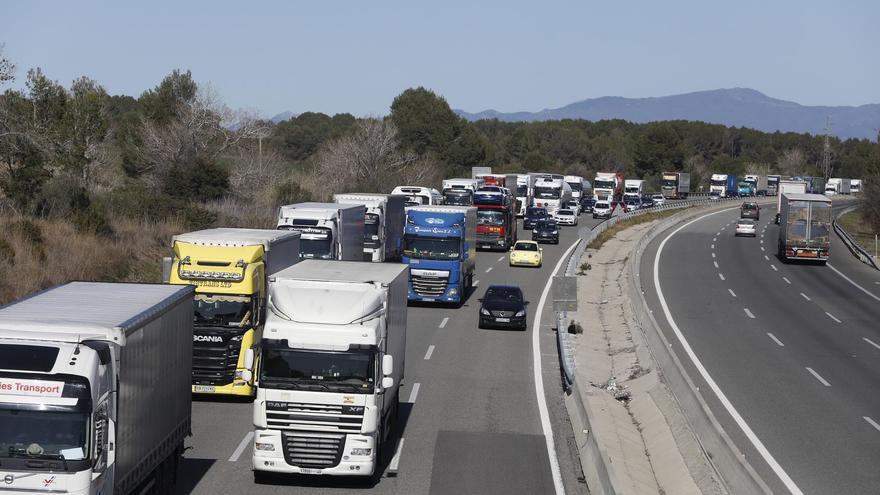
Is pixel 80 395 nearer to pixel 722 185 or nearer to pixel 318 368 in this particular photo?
pixel 318 368

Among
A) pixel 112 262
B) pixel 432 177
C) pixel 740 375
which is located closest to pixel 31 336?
pixel 740 375

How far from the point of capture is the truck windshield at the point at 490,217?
6302cm

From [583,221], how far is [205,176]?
4492 cm

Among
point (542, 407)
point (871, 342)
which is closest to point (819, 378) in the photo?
point (871, 342)

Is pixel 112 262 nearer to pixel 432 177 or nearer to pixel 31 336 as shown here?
pixel 31 336

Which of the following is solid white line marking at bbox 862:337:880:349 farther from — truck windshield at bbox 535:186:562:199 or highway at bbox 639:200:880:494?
truck windshield at bbox 535:186:562:199

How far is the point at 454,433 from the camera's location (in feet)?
67.9

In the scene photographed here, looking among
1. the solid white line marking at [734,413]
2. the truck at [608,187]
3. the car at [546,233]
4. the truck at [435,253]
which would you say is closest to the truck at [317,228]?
the truck at [435,253]

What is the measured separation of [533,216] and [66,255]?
51682 mm

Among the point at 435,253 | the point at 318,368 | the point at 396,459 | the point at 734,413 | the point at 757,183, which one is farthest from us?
the point at 757,183

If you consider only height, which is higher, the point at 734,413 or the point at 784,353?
the point at 734,413

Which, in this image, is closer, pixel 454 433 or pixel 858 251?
pixel 454 433

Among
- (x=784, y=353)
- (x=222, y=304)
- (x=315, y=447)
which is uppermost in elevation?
(x=222, y=304)

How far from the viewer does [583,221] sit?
9681 cm
